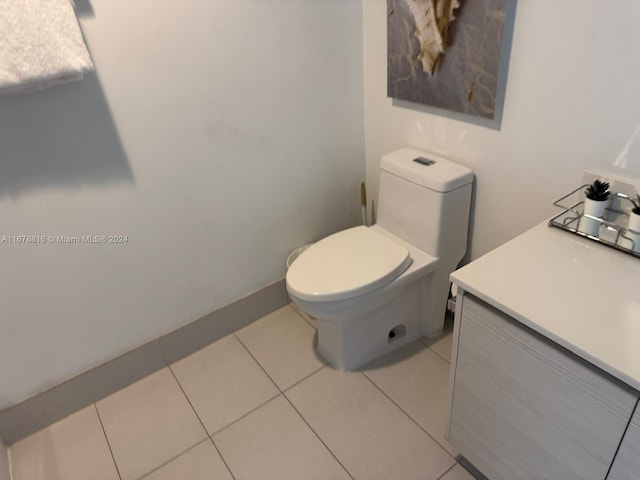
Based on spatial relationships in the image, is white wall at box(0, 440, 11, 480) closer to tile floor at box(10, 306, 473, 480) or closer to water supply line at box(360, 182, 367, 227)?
tile floor at box(10, 306, 473, 480)

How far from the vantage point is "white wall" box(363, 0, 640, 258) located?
3.53 feet

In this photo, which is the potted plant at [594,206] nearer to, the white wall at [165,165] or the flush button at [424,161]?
the flush button at [424,161]

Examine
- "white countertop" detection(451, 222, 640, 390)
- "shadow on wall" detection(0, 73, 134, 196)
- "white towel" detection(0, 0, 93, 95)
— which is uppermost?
"white towel" detection(0, 0, 93, 95)

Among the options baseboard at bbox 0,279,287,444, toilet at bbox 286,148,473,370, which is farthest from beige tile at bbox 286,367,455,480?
baseboard at bbox 0,279,287,444

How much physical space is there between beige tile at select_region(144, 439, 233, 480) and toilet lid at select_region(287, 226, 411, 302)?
1.95 ft

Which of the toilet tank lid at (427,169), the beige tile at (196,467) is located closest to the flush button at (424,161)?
the toilet tank lid at (427,169)

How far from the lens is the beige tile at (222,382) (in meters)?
1.57

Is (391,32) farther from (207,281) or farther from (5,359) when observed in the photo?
(5,359)

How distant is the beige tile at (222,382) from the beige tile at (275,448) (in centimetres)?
5

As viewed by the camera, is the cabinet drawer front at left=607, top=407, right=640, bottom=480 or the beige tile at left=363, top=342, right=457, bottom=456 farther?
the beige tile at left=363, top=342, right=457, bottom=456

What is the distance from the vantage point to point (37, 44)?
100 cm

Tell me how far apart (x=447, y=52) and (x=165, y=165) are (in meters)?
0.99

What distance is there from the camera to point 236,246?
176cm

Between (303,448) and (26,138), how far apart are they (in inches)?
49.0
